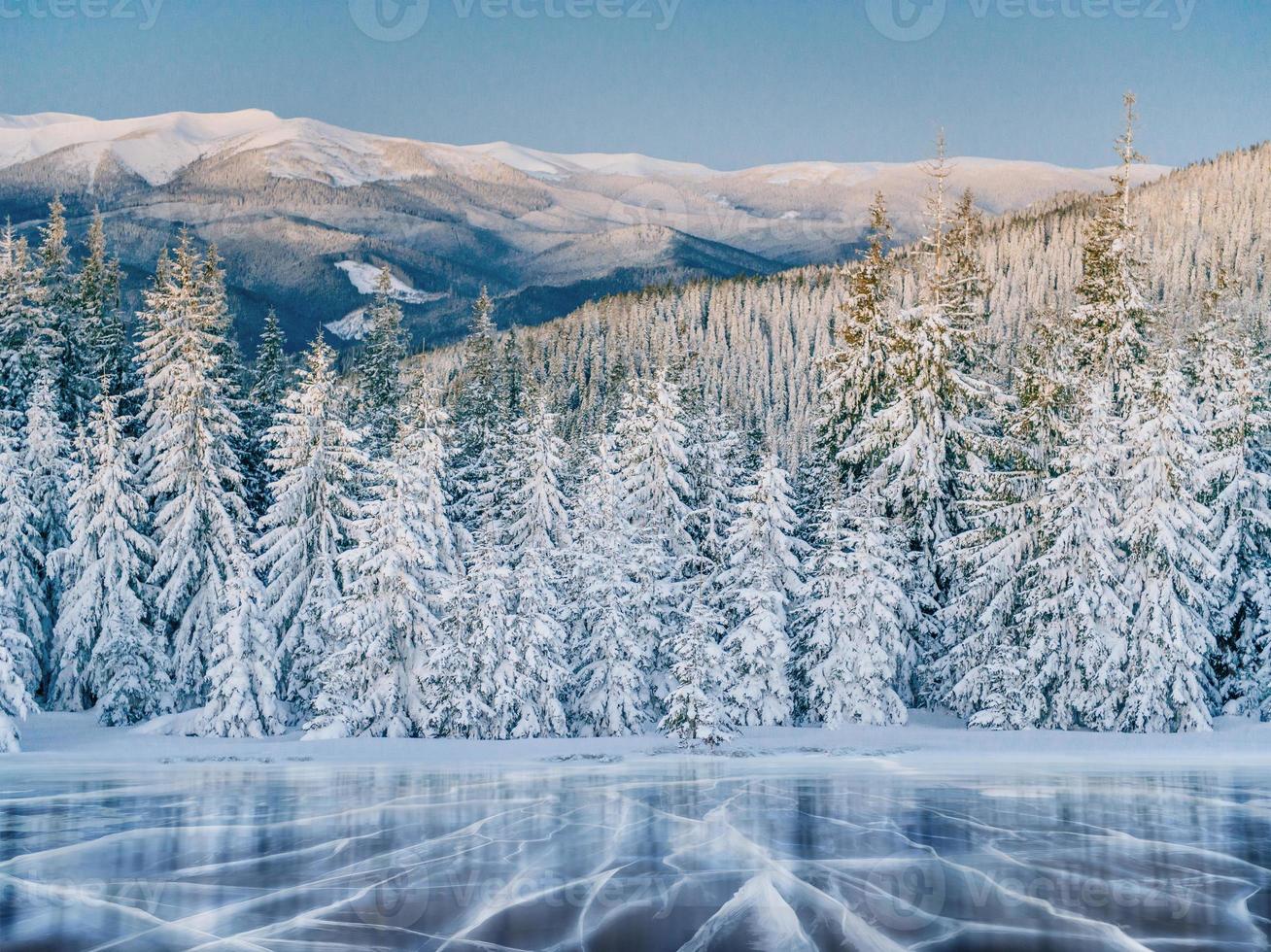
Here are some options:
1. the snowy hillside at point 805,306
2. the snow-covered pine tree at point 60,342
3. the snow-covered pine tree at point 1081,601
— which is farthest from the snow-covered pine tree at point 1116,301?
the snowy hillside at point 805,306

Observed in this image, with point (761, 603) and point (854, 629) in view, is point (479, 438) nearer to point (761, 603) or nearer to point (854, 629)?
point (761, 603)

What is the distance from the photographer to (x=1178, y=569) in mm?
26594

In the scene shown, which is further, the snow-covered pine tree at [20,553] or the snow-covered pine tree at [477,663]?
the snow-covered pine tree at [20,553]

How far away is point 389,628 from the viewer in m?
28.2

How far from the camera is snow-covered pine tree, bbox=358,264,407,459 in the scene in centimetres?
4144

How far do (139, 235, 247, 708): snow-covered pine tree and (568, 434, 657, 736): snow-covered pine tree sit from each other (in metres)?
9.67

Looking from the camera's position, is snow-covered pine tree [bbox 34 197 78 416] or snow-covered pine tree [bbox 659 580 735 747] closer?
snow-covered pine tree [bbox 659 580 735 747]

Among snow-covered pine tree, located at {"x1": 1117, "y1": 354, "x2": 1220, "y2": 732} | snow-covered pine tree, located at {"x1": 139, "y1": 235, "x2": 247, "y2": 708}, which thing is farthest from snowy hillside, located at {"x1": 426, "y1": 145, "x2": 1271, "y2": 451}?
snow-covered pine tree, located at {"x1": 1117, "y1": 354, "x2": 1220, "y2": 732}

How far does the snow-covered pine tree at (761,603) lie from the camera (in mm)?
28344

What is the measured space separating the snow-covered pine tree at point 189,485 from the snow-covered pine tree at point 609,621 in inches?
381

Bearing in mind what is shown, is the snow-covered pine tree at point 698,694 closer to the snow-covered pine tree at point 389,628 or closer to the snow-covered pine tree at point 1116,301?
the snow-covered pine tree at point 389,628

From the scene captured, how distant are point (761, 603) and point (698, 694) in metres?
4.77

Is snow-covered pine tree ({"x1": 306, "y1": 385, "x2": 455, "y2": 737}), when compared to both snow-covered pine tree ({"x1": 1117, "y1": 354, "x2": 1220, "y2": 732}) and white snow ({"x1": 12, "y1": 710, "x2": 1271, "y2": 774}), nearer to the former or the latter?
white snow ({"x1": 12, "y1": 710, "x2": 1271, "y2": 774})

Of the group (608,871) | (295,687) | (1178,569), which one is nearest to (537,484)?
(295,687)
